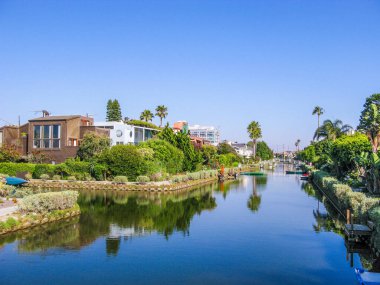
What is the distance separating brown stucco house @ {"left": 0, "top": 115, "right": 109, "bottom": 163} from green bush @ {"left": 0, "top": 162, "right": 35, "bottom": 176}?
6649 mm

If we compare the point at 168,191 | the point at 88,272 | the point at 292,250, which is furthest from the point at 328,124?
the point at 88,272

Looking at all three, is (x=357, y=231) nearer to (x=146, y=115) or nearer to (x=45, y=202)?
(x=45, y=202)

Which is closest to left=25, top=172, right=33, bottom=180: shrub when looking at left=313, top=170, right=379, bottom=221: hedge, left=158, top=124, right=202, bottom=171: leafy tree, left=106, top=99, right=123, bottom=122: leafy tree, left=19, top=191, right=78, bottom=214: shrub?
left=158, top=124, right=202, bottom=171: leafy tree

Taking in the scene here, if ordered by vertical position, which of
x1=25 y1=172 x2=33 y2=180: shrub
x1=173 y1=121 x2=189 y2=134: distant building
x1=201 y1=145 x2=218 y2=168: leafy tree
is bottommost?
x1=25 y1=172 x2=33 y2=180: shrub

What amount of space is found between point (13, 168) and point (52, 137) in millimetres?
9667

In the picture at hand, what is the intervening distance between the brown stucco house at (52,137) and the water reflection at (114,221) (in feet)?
65.3

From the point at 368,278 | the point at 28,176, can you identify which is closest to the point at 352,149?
the point at 368,278

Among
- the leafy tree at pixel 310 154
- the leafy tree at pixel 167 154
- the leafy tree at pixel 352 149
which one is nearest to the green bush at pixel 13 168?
the leafy tree at pixel 167 154

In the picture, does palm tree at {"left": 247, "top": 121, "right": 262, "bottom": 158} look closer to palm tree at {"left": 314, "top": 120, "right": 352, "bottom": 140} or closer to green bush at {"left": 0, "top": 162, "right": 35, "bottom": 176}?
palm tree at {"left": 314, "top": 120, "right": 352, "bottom": 140}

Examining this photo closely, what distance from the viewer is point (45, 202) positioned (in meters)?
28.0

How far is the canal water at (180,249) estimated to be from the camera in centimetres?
1769

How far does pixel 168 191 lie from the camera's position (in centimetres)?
5044

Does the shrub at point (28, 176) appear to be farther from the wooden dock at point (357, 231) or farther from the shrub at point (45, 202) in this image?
the wooden dock at point (357, 231)

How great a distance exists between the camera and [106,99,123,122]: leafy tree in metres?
122
